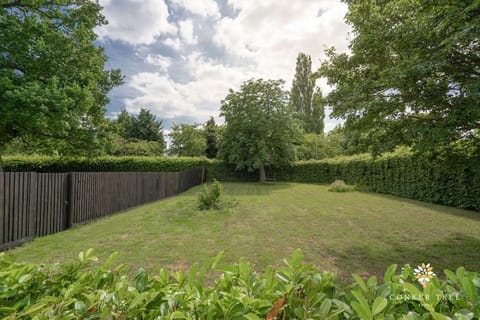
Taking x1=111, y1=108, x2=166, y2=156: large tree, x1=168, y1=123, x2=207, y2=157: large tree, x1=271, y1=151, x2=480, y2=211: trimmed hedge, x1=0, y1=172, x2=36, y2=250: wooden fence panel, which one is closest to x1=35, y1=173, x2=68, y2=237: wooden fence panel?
x1=0, y1=172, x2=36, y2=250: wooden fence panel

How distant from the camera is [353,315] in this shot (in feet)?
2.85

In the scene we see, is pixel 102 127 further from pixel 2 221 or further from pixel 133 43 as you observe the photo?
pixel 2 221

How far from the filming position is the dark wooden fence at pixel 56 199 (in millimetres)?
4422

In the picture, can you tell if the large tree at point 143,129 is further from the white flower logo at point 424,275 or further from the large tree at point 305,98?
the white flower logo at point 424,275

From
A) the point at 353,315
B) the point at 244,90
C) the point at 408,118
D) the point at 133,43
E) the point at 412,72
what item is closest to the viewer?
the point at 353,315

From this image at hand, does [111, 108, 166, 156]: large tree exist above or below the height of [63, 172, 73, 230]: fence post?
above

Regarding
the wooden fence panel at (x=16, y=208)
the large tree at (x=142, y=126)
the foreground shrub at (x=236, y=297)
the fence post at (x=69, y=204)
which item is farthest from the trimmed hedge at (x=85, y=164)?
the large tree at (x=142, y=126)

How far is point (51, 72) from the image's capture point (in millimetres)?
8055

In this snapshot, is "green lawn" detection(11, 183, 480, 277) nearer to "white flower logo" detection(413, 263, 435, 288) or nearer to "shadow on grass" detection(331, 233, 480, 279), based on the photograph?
"shadow on grass" detection(331, 233, 480, 279)

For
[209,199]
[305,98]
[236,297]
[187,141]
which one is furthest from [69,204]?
[305,98]

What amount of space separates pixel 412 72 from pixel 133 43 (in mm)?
8469

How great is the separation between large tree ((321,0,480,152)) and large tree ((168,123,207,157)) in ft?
77.4

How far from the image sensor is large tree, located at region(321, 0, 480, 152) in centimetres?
349

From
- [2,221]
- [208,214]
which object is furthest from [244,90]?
[2,221]
